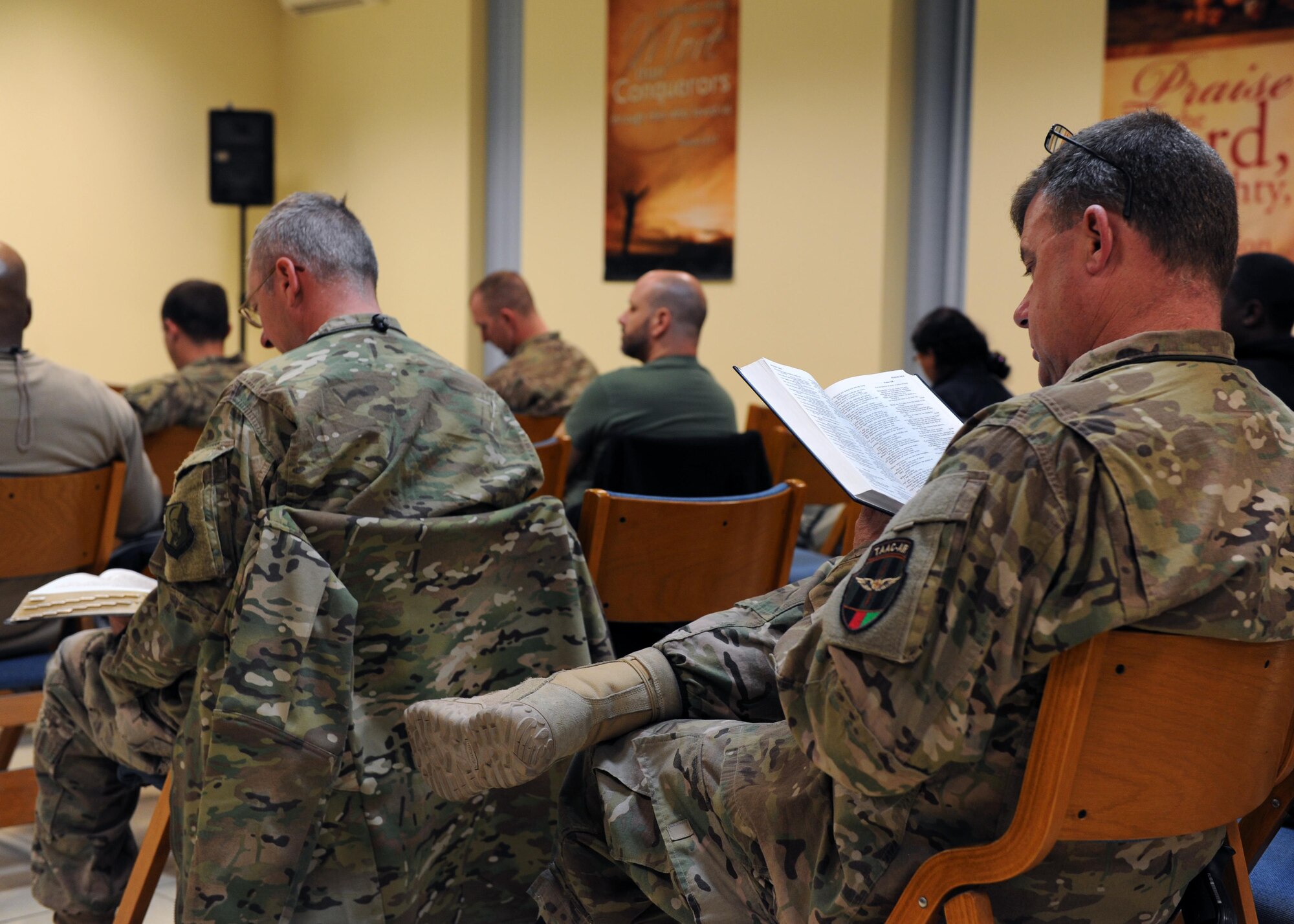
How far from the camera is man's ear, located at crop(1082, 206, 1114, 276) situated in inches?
46.2

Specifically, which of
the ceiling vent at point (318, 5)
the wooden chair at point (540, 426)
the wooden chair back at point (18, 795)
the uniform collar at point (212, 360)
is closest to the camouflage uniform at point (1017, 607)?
the wooden chair back at point (18, 795)

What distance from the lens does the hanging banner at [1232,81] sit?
15.4 feet

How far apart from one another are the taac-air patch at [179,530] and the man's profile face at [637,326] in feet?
8.34

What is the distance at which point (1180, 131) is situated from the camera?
1205 millimetres

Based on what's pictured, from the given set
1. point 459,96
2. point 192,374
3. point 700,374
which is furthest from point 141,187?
point 700,374

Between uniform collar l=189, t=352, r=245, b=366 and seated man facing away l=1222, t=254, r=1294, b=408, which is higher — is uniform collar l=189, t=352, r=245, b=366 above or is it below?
below

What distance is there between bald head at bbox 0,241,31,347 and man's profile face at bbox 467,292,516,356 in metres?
2.70

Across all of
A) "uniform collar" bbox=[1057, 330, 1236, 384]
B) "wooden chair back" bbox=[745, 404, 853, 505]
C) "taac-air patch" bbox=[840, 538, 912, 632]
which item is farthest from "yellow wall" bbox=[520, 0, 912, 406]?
"taac-air patch" bbox=[840, 538, 912, 632]

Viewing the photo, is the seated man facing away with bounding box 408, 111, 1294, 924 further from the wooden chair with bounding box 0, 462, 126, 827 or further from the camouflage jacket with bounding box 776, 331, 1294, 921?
the wooden chair with bounding box 0, 462, 126, 827

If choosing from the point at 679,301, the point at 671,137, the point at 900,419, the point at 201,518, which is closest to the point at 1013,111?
the point at 671,137

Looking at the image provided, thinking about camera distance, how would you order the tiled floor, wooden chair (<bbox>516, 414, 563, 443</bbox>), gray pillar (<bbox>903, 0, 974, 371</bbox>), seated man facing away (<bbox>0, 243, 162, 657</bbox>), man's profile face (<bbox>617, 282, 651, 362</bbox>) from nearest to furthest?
the tiled floor < seated man facing away (<bbox>0, 243, 162, 657</bbox>) < man's profile face (<bbox>617, 282, 651, 362</bbox>) < wooden chair (<bbox>516, 414, 563, 443</bbox>) < gray pillar (<bbox>903, 0, 974, 371</bbox>)

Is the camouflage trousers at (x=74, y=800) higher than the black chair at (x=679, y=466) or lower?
lower

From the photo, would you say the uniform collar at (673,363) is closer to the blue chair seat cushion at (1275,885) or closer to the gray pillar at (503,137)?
the blue chair seat cushion at (1275,885)

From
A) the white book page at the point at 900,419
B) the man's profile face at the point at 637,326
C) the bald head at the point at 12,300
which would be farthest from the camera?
the man's profile face at the point at 637,326
